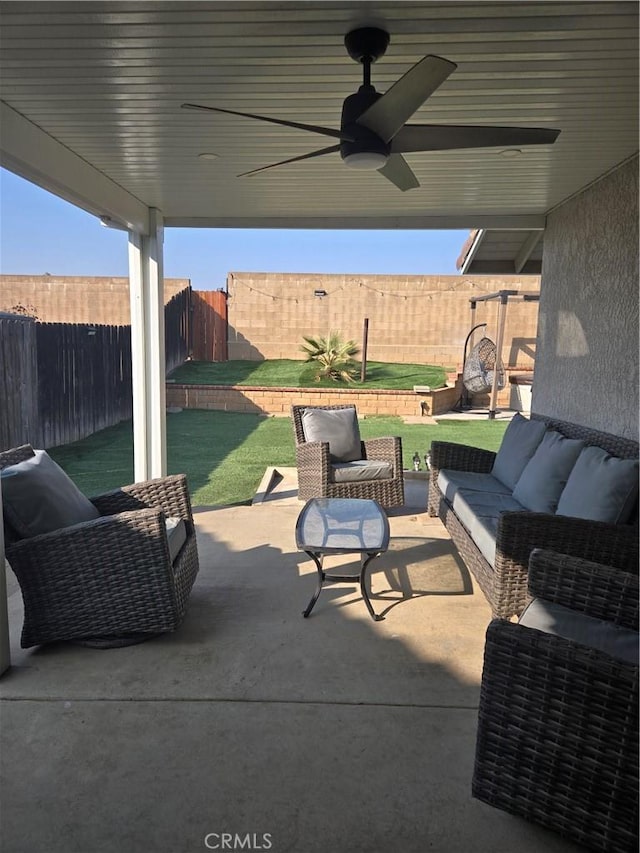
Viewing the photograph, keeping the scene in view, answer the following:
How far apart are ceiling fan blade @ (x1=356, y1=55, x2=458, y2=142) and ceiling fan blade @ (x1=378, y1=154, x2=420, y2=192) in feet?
1.11

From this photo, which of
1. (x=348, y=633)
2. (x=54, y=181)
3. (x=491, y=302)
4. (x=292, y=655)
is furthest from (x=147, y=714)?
(x=491, y=302)

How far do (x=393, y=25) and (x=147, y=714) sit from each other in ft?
8.86

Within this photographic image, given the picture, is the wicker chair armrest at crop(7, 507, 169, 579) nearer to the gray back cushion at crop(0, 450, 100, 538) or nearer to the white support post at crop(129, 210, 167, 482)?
the gray back cushion at crop(0, 450, 100, 538)

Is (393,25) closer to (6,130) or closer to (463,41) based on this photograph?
(463,41)

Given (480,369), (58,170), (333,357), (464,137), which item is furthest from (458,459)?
(333,357)

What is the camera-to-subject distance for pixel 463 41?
2148mm

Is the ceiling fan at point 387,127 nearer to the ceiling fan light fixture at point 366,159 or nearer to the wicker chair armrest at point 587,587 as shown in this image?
the ceiling fan light fixture at point 366,159

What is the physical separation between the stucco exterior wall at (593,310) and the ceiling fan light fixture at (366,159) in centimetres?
Answer: 187

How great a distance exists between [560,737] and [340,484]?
323cm

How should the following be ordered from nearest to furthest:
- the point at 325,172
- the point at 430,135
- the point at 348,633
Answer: the point at 430,135 → the point at 348,633 → the point at 325,172

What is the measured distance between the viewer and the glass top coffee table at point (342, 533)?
2861 mm

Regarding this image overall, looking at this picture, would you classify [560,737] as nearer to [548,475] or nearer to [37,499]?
[548,475]

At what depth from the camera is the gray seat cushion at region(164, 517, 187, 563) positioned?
2750 millimetres

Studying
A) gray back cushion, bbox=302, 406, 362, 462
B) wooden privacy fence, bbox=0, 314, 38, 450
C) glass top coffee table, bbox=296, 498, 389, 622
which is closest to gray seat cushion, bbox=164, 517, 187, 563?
glass top coffee table, bbox=296, 498, 389, 622
